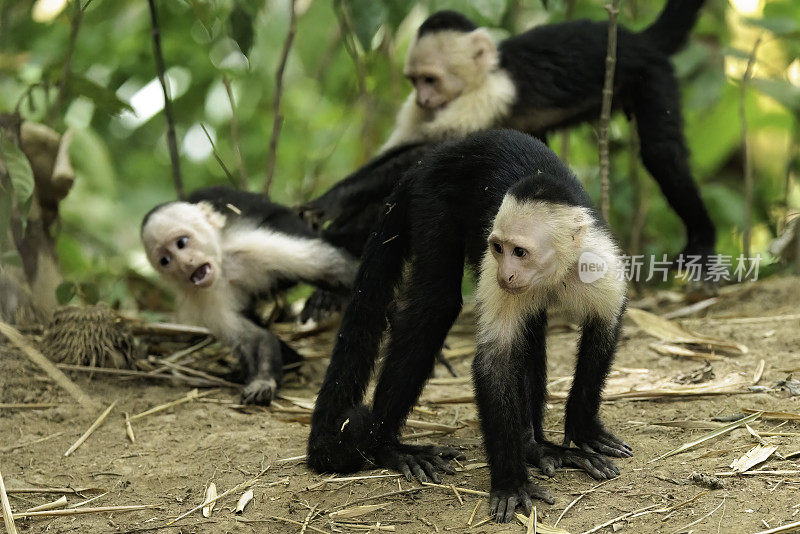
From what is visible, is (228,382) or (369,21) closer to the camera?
(369,21)

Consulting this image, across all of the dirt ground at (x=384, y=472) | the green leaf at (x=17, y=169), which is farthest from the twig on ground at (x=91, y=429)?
the green leaf at (x=17, y=169)

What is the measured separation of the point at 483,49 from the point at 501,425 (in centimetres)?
259

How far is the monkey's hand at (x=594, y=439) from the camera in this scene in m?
2.70

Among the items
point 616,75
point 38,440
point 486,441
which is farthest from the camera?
point 616,75

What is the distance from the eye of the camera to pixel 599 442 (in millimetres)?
2721

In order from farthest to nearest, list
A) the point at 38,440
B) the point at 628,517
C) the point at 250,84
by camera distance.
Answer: the point at 250,84
the point at 38,440
the point at 628,517

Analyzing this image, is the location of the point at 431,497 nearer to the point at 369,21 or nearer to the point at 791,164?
the point at 369,21

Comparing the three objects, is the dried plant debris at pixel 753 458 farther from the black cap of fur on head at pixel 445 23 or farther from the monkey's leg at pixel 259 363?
the black cap of fur on head at pixel 445 23

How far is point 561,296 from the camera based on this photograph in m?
2.61

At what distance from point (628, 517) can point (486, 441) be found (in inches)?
17.2

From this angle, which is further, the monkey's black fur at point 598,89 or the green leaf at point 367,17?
the monkey's black fur at point 598,89

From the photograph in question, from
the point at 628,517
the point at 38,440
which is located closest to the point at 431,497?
the point at 628,517

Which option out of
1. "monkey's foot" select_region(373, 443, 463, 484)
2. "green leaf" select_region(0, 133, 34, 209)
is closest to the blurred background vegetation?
"green leaf" select_region(0, 133, 34, 209)

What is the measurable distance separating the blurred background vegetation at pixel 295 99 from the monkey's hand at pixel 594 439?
72.0 inches
